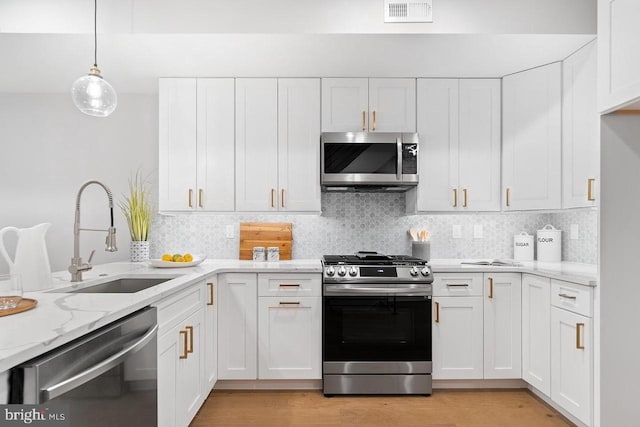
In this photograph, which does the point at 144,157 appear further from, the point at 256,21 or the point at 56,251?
the point at 256,21

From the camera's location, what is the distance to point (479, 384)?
2863 millimetres

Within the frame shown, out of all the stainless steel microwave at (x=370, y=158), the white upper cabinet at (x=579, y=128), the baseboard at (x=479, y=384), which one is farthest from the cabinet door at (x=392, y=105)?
the baseboard at (x=479, y=384)

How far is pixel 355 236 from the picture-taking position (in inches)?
135

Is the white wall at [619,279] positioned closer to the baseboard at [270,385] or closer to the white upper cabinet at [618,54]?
the white upper cabinet at [618,54]

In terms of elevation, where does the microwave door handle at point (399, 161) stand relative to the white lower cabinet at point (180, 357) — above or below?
above

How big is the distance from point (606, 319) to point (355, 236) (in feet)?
6.28

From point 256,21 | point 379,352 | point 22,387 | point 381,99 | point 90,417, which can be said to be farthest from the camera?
point 381,99

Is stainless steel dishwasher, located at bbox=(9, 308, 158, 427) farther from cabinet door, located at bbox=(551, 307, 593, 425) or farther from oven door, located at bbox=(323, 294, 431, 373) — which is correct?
cabinet door, located at bbox=(551, 307, 593, 425)

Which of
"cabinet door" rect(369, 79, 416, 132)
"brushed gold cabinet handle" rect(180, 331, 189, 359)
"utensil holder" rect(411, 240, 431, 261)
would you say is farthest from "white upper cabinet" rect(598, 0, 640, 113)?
"brushed gold cabinet handle" rect(180, 331, 189, 359)

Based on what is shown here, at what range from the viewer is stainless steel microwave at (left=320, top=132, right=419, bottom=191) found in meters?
3.01

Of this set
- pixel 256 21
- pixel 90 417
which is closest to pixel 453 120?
pixel 256 21

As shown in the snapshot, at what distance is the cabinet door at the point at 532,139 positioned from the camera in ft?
9.07

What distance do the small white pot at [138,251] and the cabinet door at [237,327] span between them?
0.88 m

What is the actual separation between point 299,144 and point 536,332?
2.26m
